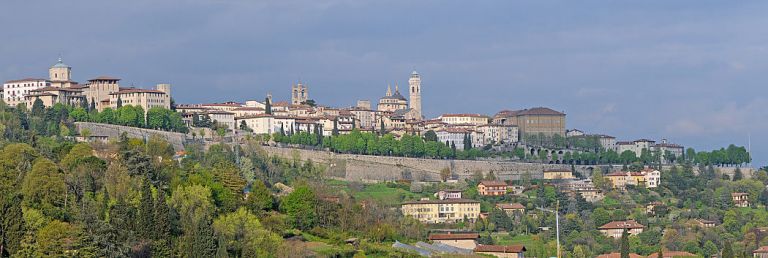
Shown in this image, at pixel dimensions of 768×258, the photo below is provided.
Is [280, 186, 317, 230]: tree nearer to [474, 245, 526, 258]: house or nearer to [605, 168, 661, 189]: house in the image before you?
[474, 245, 526, 258]: house

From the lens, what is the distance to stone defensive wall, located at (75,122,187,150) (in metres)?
74.9

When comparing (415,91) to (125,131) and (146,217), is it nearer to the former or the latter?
(125,131)

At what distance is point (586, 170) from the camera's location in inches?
3708

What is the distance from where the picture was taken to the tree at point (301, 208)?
5116cm

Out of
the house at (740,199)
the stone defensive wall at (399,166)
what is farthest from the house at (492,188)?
the house at (740,199)

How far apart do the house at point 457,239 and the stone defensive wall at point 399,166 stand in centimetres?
1870

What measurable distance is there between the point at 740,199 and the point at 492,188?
13.7m

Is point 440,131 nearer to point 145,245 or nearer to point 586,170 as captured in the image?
point 586,170

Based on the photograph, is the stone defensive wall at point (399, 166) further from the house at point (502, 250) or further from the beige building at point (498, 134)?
the house at point (502, 250)

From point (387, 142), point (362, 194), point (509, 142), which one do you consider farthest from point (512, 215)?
point (509, 142)

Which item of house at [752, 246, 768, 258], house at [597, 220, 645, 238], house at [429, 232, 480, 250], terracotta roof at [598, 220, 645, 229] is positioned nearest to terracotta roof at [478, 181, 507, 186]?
terracotta roof at [598, 220, 645, 229]

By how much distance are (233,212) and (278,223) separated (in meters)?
1.57

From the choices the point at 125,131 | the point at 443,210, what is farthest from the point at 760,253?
the point at 125,131

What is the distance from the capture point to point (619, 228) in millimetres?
70812
